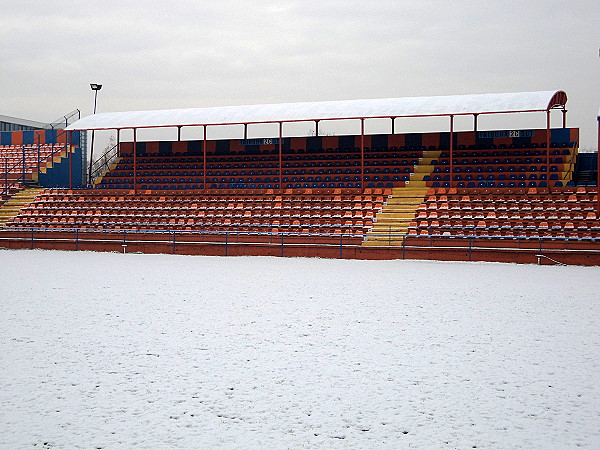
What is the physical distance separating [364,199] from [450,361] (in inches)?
718

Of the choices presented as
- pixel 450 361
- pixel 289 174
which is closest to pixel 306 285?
pixel 450 361

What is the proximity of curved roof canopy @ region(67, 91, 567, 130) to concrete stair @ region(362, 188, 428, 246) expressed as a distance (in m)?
3.16

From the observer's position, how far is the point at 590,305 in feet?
36.4

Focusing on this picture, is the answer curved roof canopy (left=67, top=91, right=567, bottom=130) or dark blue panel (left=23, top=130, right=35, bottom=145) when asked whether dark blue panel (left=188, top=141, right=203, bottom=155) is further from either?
dark blue panel (left=23, top=130, right=35, bottom=145)

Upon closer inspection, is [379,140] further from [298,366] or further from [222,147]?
[298,366]

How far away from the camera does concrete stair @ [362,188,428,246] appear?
2183 cm

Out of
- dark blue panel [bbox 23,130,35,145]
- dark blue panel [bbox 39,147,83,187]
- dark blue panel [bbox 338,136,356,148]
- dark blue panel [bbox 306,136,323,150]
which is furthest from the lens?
dark blue panel [bbox 23,130,35,145]

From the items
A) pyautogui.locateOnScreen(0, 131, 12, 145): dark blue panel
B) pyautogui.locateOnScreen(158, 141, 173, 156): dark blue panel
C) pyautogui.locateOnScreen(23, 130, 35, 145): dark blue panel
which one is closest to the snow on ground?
pyautogui.locateOnScreen(158, 141, 173, 156): dark blue panel

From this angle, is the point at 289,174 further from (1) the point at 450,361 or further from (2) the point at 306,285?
(1) the point at 450,361

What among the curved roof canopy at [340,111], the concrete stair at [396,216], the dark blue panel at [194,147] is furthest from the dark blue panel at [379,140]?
the dark blue panel at [194,147]

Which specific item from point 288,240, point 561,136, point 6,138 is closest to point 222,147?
point 288,240

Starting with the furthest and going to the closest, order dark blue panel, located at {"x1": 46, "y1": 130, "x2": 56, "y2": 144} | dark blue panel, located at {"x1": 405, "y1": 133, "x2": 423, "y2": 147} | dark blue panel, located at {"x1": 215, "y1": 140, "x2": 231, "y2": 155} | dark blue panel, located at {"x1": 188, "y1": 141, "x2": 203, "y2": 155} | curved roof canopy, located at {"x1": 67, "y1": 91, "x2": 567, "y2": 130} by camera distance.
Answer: dark blue panel, located at {"x1": 46, "y1": 130, "x2": 56, "y2": 144}, dark blue panel, located at {"x1": 188, "y1": 141, "x2": 203, "y2": 155}, dark blue panel, located at {"x1": 215, "y1": 140, "x2": 231, "y2": 155}, dark blue panel, located at {"x1": 405, "y1": 133, "x2": 423, "y2": 147}, curved roof canopy, located at {"x1": 67, "y1": 91, "x2": 567, "y2": 130}

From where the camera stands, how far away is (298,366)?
695 centimetres

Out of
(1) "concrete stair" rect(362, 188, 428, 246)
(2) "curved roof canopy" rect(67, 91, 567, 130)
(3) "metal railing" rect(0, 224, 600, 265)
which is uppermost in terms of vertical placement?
(2) "curved roof canopy" rect(67, 91, 567, 130)
